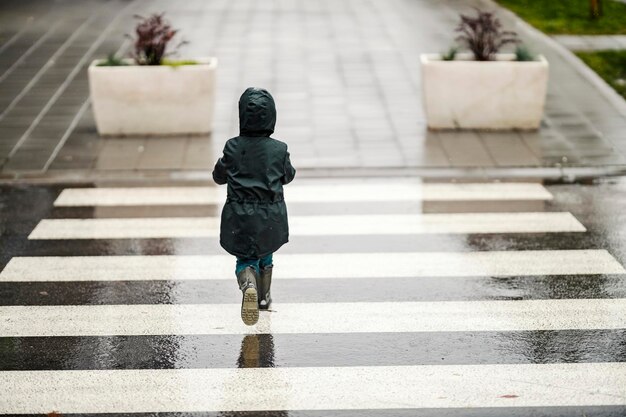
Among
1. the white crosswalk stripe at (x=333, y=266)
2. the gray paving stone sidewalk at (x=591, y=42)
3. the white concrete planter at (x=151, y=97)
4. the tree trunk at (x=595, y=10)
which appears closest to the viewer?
the white crosswalk stripe at (x=333, y=266)

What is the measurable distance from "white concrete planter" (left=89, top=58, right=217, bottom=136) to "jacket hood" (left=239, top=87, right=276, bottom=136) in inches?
236

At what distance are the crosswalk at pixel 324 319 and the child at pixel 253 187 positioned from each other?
0.73 m

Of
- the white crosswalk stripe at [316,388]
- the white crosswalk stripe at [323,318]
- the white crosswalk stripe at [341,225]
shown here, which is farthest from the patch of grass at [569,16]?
the white crosswalk stripe at [316,388]

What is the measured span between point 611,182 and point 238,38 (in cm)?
915

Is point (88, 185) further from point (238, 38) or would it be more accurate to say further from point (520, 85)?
point (238, 38)

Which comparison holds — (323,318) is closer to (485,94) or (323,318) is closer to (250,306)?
(250,306)

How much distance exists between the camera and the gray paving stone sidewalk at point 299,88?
1291cm

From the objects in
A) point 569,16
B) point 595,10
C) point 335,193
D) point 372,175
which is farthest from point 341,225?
point 569,16

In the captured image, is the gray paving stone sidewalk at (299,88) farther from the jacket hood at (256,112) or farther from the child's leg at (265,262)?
the jacket hood at (256,112)

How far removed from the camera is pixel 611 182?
1202 cm

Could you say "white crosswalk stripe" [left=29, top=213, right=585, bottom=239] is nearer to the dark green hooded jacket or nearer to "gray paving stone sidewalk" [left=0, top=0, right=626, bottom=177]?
"gray paving stone sidewalk" [left=0, top=0, right=626, bottom=177]

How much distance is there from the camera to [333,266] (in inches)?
379

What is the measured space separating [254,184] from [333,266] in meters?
2.03

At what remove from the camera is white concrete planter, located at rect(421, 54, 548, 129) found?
13742mm
